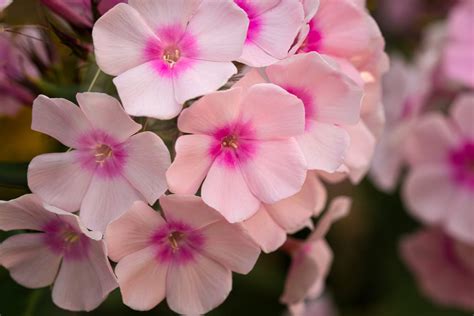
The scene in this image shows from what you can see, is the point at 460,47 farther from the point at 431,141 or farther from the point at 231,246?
the point at 231,246

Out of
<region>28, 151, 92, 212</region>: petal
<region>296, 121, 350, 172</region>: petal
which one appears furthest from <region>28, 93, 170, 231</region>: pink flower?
<region>296, 121, 350, 172</region>: petal

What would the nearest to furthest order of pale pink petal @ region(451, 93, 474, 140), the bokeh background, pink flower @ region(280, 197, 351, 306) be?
pink flower @ region(280, 197, 351, 306) → pale pink petal @ region(451, 93, 474, 140) → the bokeh background

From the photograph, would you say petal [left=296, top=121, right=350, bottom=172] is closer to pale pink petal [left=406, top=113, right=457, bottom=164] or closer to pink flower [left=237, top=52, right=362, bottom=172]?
pink flower [left=237, top=52, right=362, bottom=172]

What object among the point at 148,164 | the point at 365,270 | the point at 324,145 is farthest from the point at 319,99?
the point at 365,270

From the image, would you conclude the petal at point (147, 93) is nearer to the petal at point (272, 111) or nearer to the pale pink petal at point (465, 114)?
the petal at point (272, 111)

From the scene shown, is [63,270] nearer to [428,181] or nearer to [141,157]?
[141,157]

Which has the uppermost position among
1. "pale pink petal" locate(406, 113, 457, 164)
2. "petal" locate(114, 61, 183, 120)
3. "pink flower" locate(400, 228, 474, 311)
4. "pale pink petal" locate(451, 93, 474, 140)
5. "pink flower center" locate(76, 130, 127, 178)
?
"petal" locate(114, 61, 183, 120)

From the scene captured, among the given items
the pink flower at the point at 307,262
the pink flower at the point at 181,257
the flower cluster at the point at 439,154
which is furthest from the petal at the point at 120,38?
the flower cluster at the point at 439,154
